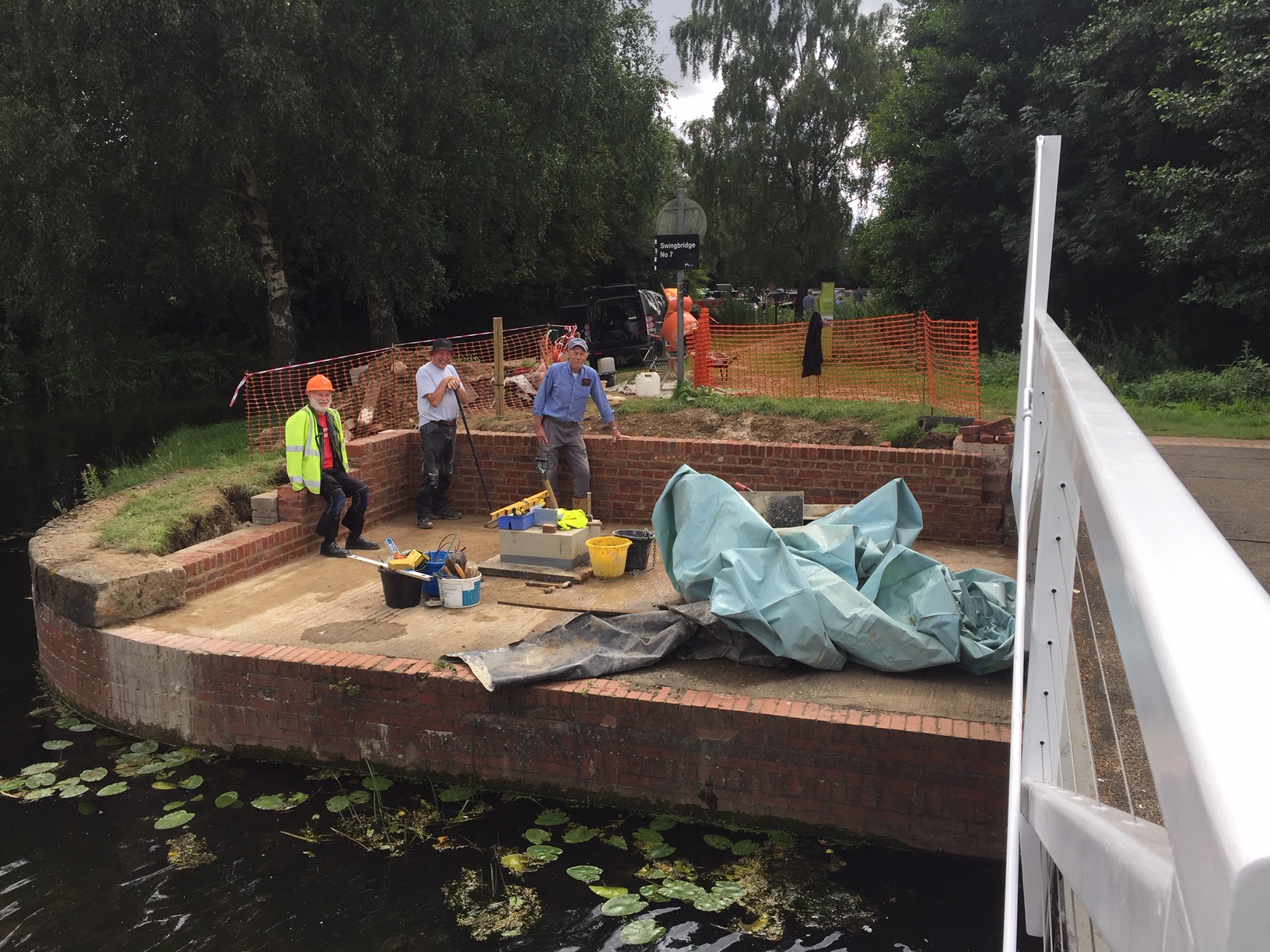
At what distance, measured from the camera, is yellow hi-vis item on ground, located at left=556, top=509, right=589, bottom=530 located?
8.10 meters

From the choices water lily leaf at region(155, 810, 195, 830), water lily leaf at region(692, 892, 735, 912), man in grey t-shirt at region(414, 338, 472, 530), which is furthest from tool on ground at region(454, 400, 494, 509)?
water lily leaf at region(692, 892, 735, 912)

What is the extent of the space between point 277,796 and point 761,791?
290 centimetres

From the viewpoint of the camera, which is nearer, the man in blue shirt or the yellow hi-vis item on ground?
the yellow hi-vis item on ground

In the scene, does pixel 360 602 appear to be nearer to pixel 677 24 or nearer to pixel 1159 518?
pixel 1159 518

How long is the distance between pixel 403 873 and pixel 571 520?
11.2ft

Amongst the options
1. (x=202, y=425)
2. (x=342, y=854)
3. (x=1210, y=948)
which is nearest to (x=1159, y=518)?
(x=1210, y=948)

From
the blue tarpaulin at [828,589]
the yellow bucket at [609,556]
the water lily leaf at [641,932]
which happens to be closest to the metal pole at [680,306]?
the yellow bucket at [609,556]

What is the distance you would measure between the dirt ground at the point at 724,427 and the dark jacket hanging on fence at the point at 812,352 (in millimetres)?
3839

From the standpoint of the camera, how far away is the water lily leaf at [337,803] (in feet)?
19.2

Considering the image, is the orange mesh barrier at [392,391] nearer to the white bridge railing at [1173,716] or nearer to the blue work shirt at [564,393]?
the blue work shirt at [564,393]

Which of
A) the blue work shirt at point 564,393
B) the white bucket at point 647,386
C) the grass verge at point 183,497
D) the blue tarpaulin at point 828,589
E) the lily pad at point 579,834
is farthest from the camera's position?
the white bucket at point 647,386

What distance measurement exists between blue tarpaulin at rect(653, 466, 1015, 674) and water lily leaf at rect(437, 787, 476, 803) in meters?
1.82

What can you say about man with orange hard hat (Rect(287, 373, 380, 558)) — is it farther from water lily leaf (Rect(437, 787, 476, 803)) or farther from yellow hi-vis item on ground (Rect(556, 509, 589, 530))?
water lily leaf (Rect(437, 787, 476, 803))

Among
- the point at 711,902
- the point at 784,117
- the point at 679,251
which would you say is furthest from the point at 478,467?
the point at 784,117
